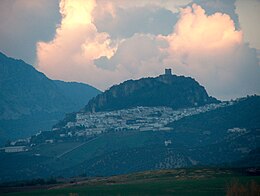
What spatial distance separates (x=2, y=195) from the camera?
7480 inches

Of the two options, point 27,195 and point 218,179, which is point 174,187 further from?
point 27,195

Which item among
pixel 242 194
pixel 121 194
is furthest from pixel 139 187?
pixel 242 194

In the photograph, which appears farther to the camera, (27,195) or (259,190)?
(27,195)

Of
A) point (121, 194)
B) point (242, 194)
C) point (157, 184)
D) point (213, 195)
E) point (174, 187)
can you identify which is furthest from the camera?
point (157, 184)

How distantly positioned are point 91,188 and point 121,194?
27.3 metres

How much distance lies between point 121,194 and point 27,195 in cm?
3120

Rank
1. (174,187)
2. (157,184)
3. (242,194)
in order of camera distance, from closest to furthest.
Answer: (242,194), (174,187), (157,184)

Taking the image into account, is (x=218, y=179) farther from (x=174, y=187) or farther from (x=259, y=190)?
(x=259, y=190)

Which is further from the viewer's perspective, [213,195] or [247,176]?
[247,176]

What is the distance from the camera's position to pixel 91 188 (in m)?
194

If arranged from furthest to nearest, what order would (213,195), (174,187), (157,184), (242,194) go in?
(157,184), (174,187), (213,195), (242,194)

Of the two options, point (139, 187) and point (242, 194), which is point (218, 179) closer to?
point (139, 187)

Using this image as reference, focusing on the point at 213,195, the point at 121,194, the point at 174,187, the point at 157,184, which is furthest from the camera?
the point at 157,184

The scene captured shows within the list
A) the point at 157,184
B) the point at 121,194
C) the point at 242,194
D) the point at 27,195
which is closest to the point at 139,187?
the point at 157,184
